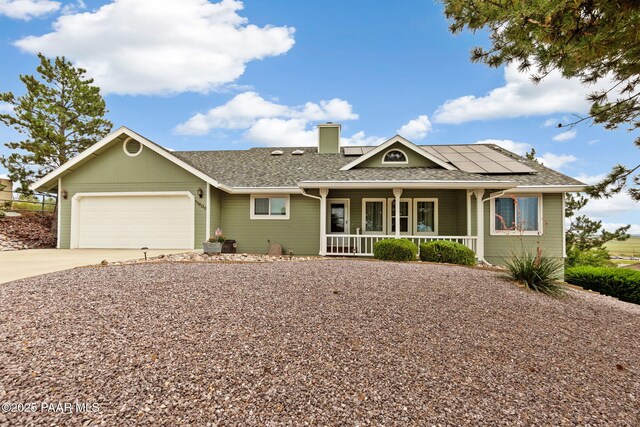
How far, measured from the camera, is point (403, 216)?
12148mm

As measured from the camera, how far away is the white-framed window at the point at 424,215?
12.0m

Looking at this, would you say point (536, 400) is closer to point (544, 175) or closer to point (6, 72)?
point (544, 175)

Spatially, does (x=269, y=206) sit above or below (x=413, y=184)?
below

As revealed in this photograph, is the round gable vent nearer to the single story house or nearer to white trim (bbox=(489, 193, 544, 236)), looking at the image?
the single story house

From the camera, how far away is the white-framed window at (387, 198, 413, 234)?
1202 cm

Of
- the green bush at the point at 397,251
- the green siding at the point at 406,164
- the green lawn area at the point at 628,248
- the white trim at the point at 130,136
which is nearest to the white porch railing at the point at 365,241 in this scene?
the green bush at the point at 397,251

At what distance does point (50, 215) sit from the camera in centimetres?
1641

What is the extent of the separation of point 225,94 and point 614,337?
15.6 meters

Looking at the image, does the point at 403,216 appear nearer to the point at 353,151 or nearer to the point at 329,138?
the point at 353,151

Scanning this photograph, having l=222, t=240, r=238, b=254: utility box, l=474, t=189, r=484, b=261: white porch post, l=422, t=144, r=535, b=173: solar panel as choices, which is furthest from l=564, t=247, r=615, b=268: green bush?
l=222, t=240, r=238, b=254: utility box

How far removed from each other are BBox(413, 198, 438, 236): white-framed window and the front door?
8.93ft

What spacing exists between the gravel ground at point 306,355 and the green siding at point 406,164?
7.66 meters

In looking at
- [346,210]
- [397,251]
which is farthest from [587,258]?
[346,210]

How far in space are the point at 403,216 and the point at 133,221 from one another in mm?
10387
